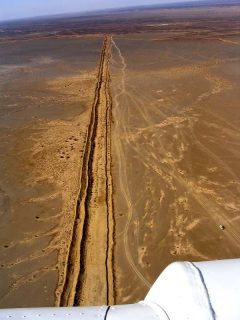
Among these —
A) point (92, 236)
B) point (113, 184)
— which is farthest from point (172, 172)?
point (92, 236)

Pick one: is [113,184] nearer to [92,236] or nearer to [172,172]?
[172,172]

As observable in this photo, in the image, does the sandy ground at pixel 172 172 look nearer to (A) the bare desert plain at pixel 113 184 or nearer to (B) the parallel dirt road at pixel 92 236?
(A) the bare desert plain at pixel 113 184

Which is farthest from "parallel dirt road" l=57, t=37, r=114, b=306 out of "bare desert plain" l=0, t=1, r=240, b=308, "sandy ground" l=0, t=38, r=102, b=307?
"sandy ground" l=0, t=38, r=102, b=307

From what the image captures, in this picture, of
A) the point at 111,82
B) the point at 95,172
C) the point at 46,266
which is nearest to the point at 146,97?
the point at 111,82

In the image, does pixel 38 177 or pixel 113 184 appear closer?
pixel 113 184

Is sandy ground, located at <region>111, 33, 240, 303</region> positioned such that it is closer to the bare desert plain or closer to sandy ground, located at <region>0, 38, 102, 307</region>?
the bare desert plain

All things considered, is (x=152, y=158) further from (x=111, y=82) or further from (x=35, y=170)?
(x=111, y=82)
